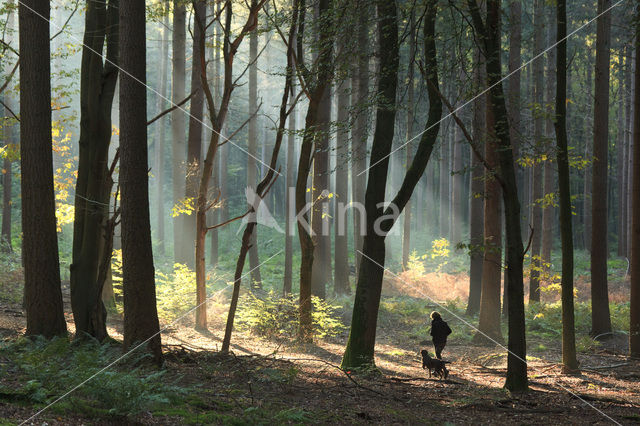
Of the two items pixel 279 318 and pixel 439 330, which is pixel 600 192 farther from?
pixel 279 318

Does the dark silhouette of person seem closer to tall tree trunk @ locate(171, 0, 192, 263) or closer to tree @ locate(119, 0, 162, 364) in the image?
tree @ locate(119, 0, 162, 364)

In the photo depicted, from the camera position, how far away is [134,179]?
6.75 metres

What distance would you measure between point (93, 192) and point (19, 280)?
9773 mm

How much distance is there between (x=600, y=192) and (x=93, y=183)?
1051 centimetres

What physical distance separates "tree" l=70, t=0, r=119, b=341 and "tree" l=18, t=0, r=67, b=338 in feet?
1.28

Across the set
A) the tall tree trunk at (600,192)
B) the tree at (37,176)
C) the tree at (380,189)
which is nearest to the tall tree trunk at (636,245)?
the tall tree trunk at (600,192)

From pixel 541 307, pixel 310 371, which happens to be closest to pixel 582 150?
pixel 541 307

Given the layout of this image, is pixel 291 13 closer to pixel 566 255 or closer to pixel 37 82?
pixel 37 82

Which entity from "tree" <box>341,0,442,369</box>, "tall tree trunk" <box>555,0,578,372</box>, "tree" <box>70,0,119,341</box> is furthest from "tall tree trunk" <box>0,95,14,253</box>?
"tall tree trunk" <box>555,0,578,372</box>

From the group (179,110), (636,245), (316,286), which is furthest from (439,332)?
(179,110)

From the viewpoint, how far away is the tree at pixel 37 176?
8.17 meters

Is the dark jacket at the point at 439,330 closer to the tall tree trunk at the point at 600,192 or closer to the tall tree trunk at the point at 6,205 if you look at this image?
the tall tree trunk at the point at 600,192

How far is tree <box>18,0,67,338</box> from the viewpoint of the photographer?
8.17 m

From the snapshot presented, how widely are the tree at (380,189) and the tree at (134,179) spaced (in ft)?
→ 10.8
